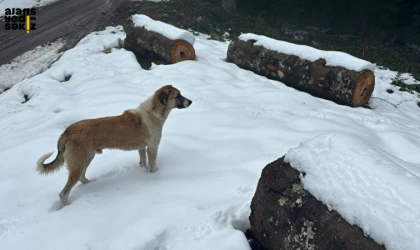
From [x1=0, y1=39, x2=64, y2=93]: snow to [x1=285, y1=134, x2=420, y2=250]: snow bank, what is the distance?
34.3ft

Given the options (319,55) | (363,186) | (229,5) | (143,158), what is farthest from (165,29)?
(363,186)

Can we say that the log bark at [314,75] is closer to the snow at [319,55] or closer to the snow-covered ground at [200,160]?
the snow at [319,55]

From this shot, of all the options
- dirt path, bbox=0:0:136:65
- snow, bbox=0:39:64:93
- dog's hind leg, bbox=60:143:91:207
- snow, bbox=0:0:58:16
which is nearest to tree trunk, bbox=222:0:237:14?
dirt path, bbox=0:0:136:65

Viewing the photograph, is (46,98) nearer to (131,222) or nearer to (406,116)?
(131,222)

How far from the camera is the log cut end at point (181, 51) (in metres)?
10.5

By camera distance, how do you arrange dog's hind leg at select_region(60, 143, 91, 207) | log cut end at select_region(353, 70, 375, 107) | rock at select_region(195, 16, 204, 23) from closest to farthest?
dog's hind leg at select_region(60, 143, 91, 207) < log cut end at select_region(353, 70, 375, 107) < rock at select_region(195, 16, 204, 23)

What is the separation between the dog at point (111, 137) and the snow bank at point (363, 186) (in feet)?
8.30

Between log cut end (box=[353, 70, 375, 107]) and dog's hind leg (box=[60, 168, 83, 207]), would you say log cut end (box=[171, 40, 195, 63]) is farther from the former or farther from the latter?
dog's hind leg (box=[60, 168, 83, 207])

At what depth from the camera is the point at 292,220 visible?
278cm

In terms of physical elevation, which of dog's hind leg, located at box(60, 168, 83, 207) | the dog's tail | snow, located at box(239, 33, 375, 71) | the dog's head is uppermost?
snow, located at box(239, 33, 375, 71)

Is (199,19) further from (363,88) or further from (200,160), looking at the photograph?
(200,160)

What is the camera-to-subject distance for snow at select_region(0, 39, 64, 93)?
1038 centimetres

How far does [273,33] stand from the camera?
16562 millimetres

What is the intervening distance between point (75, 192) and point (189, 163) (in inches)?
72.6
